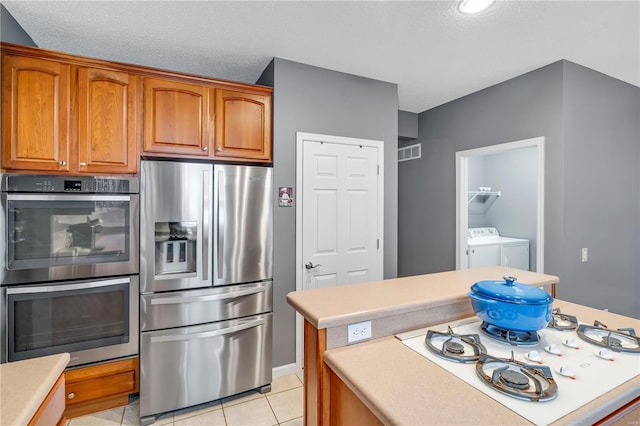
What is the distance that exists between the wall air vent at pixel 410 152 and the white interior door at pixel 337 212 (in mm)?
1359

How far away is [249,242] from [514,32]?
250 centimetres

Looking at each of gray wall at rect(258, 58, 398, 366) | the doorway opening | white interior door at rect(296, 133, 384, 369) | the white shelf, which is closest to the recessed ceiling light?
gray wall at rect(258, 58, 398, 366)

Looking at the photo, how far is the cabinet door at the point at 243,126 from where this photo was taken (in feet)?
7.61

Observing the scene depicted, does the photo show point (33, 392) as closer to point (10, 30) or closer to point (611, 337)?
point (611, 337)

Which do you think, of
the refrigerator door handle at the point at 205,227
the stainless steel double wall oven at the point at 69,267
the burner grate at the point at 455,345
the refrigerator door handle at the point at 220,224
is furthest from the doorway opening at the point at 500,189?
the stainless steel double wall oven at the point at 69,267

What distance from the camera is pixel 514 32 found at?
7.04ft

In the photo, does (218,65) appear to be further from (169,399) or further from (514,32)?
(169,399)

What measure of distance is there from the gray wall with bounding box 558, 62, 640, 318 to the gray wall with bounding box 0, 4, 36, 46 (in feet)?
13.4

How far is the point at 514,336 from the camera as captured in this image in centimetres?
117

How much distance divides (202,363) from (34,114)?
1.96 meters

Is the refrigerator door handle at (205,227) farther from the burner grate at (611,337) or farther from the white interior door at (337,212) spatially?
the burner grate at (611,337)

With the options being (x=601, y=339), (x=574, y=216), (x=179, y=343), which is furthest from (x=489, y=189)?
(x=179, y=343)

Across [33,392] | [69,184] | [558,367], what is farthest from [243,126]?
[558,367]

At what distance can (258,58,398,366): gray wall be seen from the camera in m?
2.53
